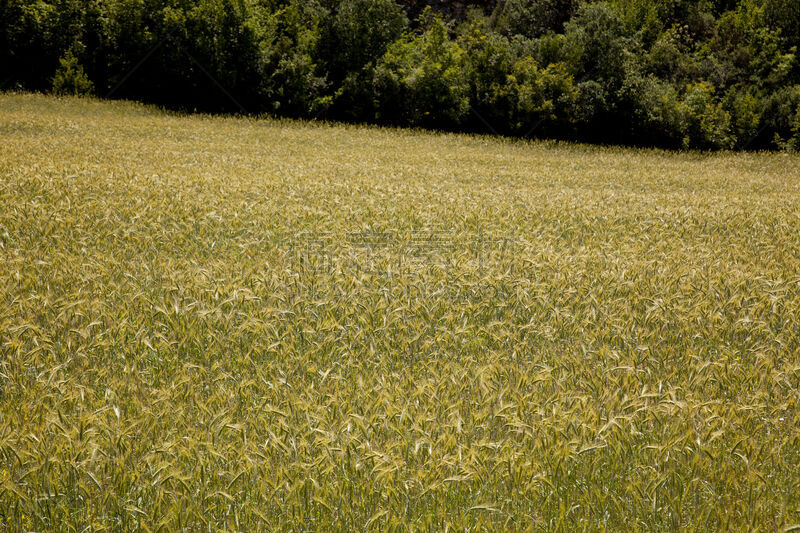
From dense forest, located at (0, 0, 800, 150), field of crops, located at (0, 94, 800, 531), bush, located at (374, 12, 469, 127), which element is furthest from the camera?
bush, located at (374, 12, 469, 127)

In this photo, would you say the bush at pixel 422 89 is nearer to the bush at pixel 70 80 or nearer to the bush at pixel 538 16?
the bush at pixel 538 16

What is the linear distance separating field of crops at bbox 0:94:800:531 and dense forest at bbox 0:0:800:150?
62.3ft

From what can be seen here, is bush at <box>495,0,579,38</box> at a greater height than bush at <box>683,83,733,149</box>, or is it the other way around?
bush at <box>495,0,579,38</box>

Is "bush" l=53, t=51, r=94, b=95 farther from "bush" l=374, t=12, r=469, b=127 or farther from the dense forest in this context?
"bush" l=374, t=12, r=469, b=127

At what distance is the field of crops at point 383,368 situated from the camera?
8.09 ft

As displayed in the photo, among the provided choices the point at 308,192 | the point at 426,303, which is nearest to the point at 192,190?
the point at 308,192

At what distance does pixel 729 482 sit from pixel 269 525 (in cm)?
191

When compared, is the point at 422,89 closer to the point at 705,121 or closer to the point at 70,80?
the point at 705,121

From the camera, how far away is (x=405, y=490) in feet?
8.08

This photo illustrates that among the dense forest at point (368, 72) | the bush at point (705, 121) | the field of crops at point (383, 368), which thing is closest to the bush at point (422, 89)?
the dense forest at point (368, 72)

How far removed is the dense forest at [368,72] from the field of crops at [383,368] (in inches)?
748

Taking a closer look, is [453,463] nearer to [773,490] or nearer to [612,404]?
[612,404]

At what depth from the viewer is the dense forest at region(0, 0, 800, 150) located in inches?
1030

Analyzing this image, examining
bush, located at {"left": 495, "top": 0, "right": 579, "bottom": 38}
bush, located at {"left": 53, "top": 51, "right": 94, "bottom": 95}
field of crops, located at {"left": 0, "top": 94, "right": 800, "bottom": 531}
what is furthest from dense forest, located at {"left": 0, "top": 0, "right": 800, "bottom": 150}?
field of crops, located at {"left": 0, "top": 94, "right": 800, "bottom": 531}
